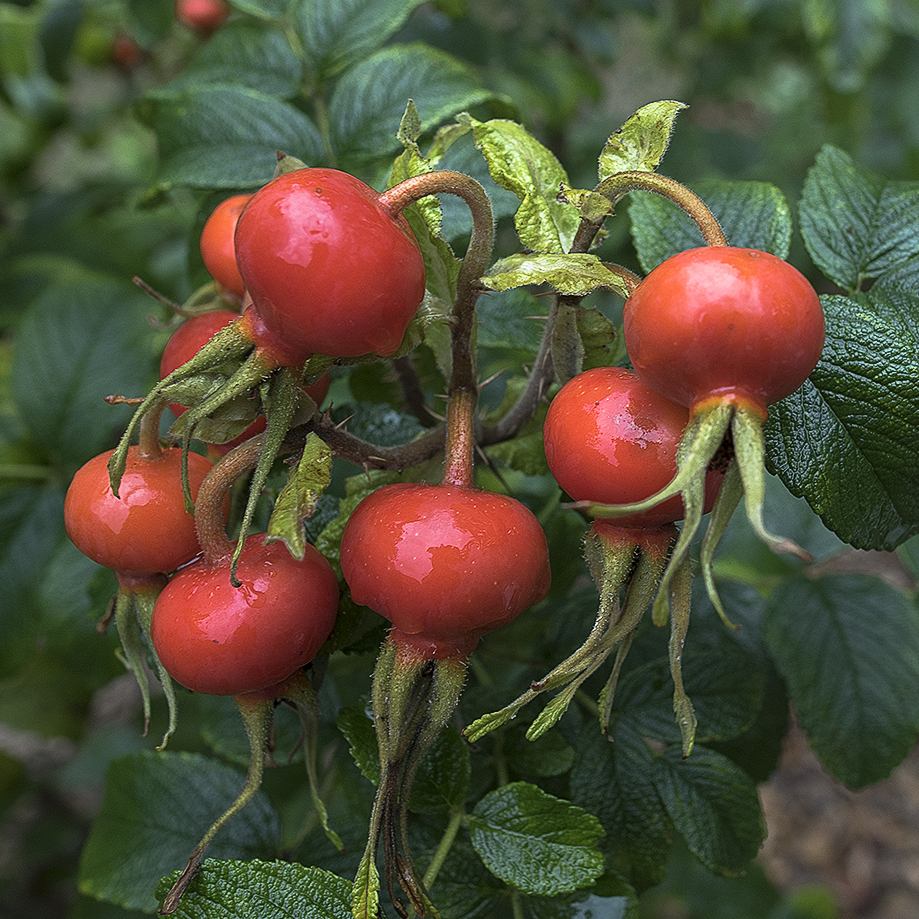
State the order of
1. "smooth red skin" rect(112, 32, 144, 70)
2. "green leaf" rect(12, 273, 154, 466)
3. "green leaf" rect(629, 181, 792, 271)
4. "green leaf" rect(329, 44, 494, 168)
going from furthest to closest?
"smooth red skin" rect(112, 32, 144, 70), "green leaf" rect(12, 273, 154, 466), "green leaf" rect(329, 44, 494, 168), "green leaf" rect(629, 181, 792, 271)

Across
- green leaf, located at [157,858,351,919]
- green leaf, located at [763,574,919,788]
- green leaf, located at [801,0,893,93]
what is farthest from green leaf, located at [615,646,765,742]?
green leaf, located at [801,0,893,93]

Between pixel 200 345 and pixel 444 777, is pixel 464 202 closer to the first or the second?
pixel 200 345

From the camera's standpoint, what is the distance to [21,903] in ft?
10.2

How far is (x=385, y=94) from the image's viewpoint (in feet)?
4.98

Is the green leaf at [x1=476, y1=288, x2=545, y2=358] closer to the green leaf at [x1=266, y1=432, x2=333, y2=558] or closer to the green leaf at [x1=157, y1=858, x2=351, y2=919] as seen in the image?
the green leaf at [x1=266, y1=432, x2=333, y2=558]

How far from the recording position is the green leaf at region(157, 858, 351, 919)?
38.4 inches

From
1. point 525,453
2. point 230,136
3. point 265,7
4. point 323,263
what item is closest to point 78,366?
point 230,136

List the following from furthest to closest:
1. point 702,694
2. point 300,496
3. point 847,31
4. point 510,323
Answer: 1. point 847,31
2. point 510,323
3. point 702,694
4. point 300,496

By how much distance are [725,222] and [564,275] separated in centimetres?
46

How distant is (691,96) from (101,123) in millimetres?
2472

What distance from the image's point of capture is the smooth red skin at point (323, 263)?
2.39 feet

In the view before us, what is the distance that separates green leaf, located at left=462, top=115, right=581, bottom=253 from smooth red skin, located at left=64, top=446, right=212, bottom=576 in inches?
18.3

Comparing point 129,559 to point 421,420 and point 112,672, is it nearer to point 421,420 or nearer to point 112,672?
point 421,420

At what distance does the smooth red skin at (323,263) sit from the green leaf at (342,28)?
39.6 inches
